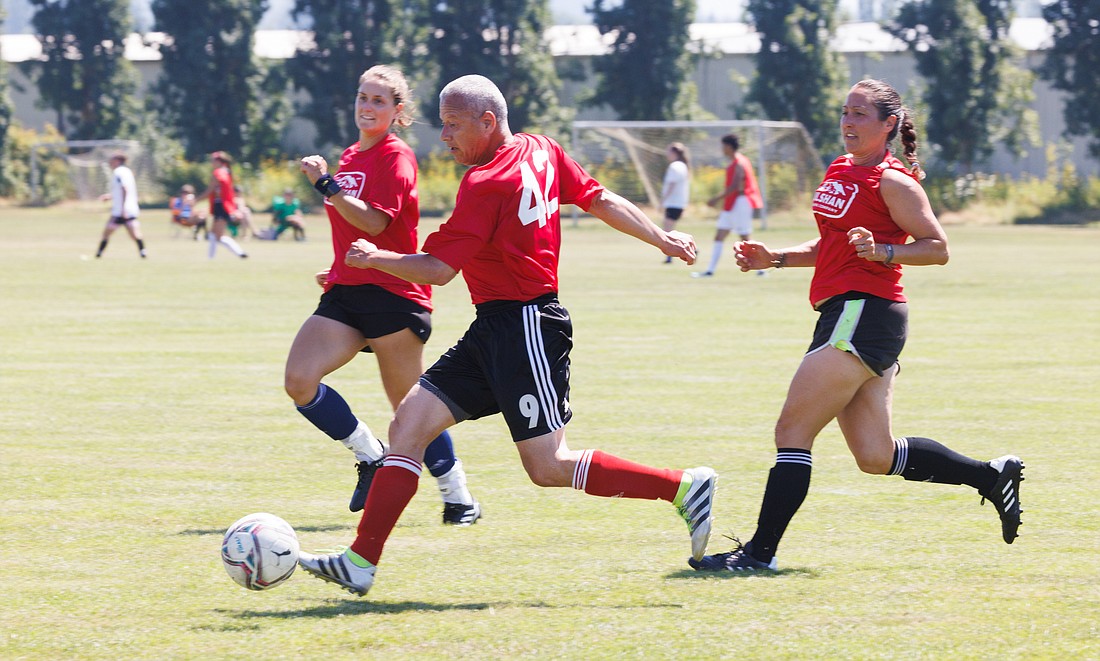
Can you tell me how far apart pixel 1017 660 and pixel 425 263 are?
8.08 ft

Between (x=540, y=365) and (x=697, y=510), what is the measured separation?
88 cm

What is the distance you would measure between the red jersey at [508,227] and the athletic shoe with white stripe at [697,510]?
969 millimetres

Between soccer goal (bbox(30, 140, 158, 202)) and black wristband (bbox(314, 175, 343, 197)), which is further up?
black wristband (bbox(314, 175, 343, 197))

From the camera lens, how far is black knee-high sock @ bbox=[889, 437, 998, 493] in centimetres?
638

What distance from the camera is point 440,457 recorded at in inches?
280

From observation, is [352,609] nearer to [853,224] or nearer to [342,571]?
[342,571]

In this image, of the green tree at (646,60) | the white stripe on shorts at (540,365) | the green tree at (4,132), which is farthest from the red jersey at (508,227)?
the green tree at (4,132)

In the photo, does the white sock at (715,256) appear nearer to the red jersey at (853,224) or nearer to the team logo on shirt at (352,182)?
the team logo on shirt at (352,182)

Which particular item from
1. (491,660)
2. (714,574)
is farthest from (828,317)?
→ (491,660)

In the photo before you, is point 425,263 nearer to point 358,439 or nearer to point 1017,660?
point 358,439

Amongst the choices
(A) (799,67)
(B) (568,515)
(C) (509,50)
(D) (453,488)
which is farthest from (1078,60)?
(D) (453,488)

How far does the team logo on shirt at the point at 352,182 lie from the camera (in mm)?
6973

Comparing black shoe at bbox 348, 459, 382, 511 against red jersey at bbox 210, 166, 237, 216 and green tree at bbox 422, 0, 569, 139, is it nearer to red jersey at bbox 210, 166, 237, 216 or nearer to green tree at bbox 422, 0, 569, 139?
red jersey at bbox 210, 166, 237, 216

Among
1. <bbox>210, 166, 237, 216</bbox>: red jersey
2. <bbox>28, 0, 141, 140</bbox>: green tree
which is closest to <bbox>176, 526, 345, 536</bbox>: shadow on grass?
<bbox>210, 166, 237, 216</bbox>: red jersey
